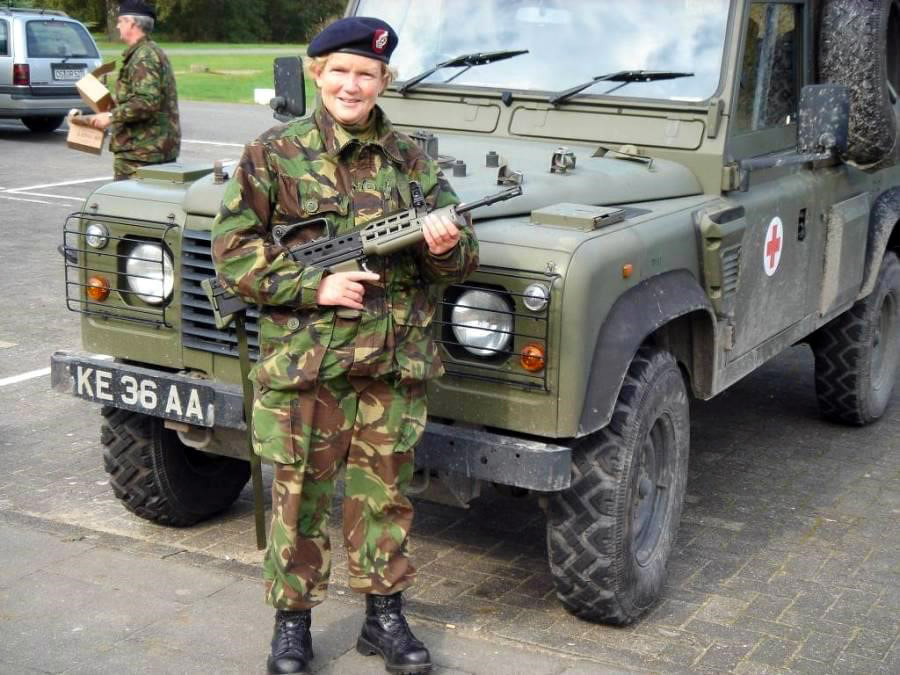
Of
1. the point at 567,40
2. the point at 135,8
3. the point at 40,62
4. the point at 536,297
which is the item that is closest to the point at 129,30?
the point at 135,8

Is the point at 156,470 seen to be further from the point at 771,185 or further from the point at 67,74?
the point at 67,74

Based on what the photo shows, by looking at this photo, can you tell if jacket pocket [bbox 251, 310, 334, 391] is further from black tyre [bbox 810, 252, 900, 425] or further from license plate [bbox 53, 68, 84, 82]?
license plate [bbox 53, 68, 84, 82]

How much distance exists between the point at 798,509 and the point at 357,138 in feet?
9.54

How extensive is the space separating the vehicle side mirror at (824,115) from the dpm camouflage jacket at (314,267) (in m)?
1.82

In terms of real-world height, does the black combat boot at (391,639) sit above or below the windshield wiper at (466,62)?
below

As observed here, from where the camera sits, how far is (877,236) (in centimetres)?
639

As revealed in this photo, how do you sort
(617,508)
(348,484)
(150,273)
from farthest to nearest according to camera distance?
(150,273) < (617,508) < (348,484)

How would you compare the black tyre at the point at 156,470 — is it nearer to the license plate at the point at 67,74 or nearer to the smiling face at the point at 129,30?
the smiling face at the point at 129,30

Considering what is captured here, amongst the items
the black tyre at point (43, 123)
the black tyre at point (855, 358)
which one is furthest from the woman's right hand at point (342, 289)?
the black tyre at point (43, 123)

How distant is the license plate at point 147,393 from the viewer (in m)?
4.46

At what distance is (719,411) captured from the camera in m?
7.24

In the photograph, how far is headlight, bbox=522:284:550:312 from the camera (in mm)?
3977

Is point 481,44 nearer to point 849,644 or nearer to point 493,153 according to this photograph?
point 493,153

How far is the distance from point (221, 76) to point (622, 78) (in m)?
27.9
